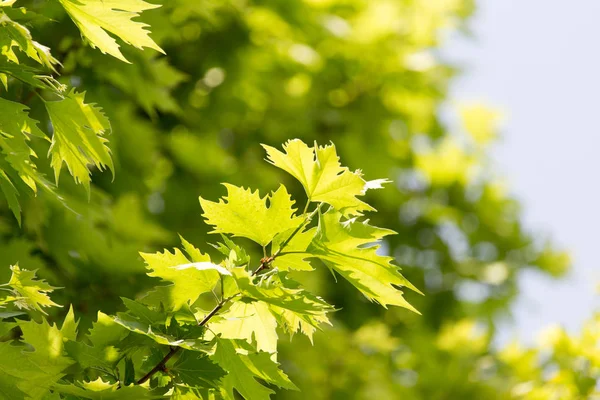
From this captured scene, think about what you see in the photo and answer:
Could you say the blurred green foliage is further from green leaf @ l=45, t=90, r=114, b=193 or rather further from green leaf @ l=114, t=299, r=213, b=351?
green leaf @ l=114, t=299, r=213, b=351

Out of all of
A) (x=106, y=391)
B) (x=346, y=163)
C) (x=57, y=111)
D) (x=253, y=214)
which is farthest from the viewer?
(x=346, y=163)

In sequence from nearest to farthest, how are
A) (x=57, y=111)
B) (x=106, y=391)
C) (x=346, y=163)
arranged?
(x=106, y=391) < (x=57, y=111) < (x=346, y=163)

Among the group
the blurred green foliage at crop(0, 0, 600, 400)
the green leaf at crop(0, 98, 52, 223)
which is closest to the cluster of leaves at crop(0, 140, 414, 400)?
the green leaf at crop(0, 98, 52, 223)

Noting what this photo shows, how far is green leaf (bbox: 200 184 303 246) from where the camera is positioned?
1075mm

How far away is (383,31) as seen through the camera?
4.43 meters

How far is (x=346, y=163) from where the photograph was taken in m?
4.37

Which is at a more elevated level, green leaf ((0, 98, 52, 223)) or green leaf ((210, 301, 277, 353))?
green leaf ((0, 98, 52, 223))

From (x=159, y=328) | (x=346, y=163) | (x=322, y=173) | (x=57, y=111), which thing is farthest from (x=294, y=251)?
(x=346, y=163)

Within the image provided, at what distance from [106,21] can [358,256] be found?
0.57 metres

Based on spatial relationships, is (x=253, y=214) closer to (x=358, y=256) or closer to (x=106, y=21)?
(x=358, y=256)

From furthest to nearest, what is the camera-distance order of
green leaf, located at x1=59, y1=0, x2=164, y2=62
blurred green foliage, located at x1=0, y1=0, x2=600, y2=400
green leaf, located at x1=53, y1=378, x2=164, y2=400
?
blurred green foliage, located at x1=0, y1=0, x2=600, y2=400 < green leaf, located at x1=59, y1=0, x2=164, y2=62 < green leaf, located at x1=53, y1=378, x2=164, y2=400

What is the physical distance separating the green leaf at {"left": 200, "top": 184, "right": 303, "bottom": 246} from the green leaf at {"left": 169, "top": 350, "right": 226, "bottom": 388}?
18 centimetres

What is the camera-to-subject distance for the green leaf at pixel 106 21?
46.7 inches

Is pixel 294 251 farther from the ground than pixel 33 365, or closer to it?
farther from the ground
